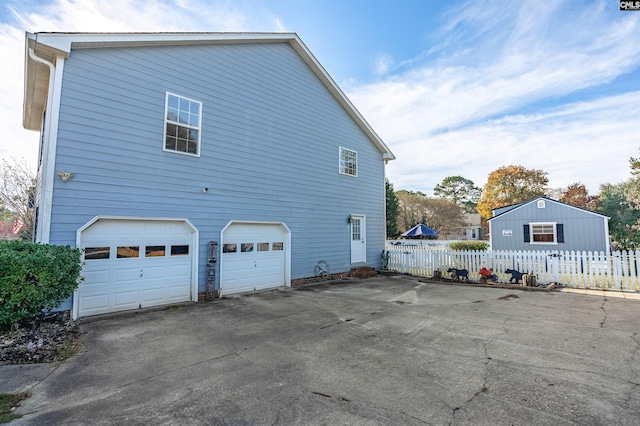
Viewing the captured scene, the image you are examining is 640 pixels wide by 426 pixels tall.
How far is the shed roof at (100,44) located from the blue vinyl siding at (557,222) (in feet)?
35.0

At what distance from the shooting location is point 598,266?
8.68 meters

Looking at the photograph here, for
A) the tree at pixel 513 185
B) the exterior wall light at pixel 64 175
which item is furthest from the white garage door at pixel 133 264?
the tree at pixel 513 185

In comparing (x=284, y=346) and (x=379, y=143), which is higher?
(x=379, y=143)

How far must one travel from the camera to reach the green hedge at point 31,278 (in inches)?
181

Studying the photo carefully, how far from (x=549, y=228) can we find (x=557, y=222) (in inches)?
18.5

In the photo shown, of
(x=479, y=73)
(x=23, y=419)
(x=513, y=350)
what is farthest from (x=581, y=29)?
(x=23, y=419)

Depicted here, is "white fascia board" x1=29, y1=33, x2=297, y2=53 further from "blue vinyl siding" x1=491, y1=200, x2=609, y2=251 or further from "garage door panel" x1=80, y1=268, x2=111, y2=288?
"blue vinyl siding" x1=491, y1=200, x2=609, y2=251

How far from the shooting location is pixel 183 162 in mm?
7750

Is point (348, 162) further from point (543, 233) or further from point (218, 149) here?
point (543, 233)

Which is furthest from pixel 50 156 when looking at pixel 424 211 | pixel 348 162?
pixel 424 211

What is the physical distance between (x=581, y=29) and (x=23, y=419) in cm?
1338

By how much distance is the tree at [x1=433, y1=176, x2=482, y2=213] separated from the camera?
5119cm

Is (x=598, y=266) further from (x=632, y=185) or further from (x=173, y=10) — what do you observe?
(x=632, y=185)

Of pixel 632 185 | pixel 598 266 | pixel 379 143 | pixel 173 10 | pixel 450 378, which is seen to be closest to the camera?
pixel 450 378
